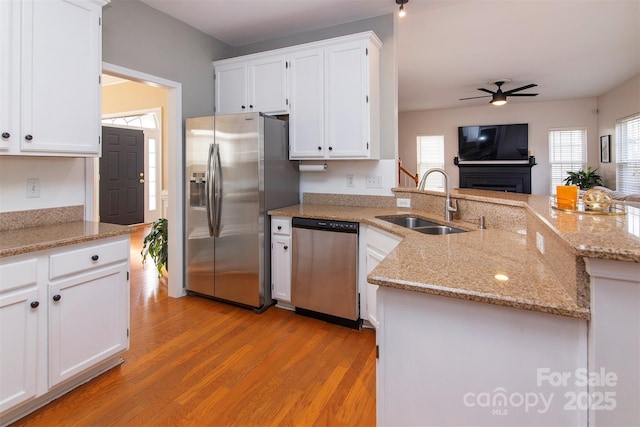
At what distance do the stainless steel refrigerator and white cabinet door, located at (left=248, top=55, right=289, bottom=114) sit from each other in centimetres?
27

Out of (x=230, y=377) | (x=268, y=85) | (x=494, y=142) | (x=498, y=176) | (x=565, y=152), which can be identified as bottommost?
(x=230, y=377)

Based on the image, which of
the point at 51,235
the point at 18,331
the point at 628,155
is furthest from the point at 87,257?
the point at 628,155

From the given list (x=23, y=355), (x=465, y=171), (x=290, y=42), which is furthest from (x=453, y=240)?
(x=465, y=171)

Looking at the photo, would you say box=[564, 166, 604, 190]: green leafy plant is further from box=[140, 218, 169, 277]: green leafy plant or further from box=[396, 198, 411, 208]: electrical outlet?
box=[140, 218, 169, 277]: green leafy plant

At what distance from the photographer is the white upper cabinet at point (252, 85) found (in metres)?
3.31

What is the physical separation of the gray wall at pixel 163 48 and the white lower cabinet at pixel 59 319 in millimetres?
1684

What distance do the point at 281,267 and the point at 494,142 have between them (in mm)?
6881

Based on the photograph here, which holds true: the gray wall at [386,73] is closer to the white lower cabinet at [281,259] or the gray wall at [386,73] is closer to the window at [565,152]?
the white lower cabinet at [281,259]

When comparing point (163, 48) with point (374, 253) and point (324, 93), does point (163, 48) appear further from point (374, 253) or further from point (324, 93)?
point (374, 253)

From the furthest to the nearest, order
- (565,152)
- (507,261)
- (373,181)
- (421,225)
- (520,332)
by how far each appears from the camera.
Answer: (565,152) < (373,181) < (421,225) < (507,261) < (520,332)

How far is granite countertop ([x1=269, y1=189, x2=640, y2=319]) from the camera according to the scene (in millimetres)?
939

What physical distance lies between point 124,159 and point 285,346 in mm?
5821

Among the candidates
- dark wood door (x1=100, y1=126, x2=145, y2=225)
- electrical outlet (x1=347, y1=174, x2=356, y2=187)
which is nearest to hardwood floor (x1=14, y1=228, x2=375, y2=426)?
electrical outlet (x1=347, y1=174, x2=356, y2=187)

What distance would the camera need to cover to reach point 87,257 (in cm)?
192
